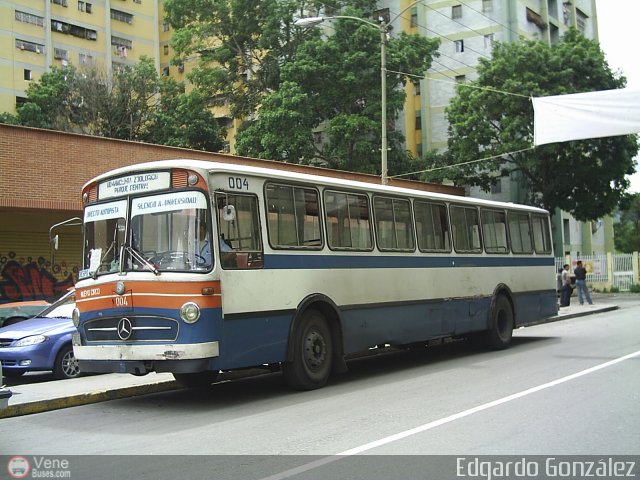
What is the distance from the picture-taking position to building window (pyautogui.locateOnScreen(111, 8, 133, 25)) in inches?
2179

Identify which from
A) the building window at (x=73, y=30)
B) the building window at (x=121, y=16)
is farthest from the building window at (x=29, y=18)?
the building window at (x=121, y=16)

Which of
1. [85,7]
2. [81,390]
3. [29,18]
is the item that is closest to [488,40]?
[85,7]

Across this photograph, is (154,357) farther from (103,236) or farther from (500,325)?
(500,325)

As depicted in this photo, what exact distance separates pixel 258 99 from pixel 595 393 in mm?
33040

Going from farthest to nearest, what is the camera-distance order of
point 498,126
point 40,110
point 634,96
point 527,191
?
point 527,191 < point 40,110 < point 498,126 < point 634,96

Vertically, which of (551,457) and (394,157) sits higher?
(394,157)

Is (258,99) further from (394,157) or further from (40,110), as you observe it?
(40,110)

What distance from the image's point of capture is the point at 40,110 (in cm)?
3800

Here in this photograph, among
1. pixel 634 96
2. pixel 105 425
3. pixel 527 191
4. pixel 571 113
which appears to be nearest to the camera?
pixel 105 425

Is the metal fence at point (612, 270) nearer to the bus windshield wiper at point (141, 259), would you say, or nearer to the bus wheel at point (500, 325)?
the bus wheel at point (500, 325)

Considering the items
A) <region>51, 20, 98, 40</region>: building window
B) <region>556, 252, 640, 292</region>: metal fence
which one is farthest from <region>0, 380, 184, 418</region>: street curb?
<region>51, 20, 98, 40</region>: building window

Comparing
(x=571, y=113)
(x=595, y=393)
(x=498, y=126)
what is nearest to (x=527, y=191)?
(x=498, y=126)

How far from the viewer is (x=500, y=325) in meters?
14.6

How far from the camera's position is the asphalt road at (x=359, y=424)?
5.94 m
